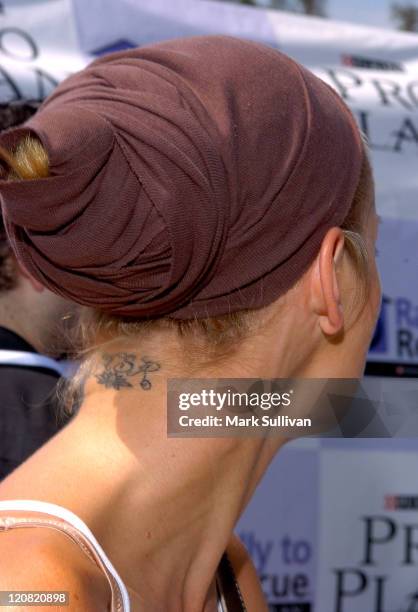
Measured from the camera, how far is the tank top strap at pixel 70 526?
823 mm

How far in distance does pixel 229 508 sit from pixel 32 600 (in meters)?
0.36

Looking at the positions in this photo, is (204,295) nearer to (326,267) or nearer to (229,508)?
(326,267)

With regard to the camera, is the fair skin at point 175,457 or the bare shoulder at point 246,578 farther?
the bare shoulder at point 246,578

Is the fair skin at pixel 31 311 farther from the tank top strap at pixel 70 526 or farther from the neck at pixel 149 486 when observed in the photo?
the tank top strap at pixel 70 526

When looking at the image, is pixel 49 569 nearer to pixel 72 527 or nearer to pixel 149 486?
pixel 72 527

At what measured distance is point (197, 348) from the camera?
3.22ft

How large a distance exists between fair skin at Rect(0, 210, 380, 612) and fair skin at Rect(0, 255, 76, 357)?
0.97 metres

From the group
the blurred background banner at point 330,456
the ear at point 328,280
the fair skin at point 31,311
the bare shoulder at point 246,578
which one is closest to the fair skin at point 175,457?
the ear at point 328,280

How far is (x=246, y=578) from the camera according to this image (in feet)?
4.13

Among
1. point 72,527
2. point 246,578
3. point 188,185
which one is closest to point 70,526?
point 72,527

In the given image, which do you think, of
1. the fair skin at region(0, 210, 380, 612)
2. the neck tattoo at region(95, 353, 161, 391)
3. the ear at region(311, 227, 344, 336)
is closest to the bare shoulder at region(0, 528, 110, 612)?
the fair skin at region(0, 210, 380, 612)

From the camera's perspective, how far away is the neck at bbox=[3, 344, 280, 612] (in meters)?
0.90

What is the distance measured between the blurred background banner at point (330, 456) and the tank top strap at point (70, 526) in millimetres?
1602

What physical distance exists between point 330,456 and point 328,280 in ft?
5.21
